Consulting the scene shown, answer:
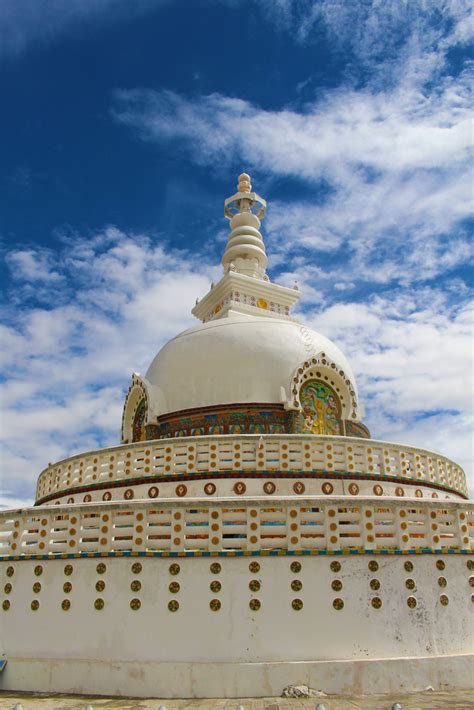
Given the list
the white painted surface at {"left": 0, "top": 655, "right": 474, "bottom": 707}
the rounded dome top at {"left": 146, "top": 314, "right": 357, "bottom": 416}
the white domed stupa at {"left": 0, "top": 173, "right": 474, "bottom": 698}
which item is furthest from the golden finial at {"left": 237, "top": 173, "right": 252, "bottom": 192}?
the white painted surface at {"left": 0, "top": 655, "right": 474, "bottom": 707}

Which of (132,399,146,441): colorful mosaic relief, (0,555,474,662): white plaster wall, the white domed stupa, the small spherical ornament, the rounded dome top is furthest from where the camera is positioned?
(132,399,146,441): colorful mosaic relief

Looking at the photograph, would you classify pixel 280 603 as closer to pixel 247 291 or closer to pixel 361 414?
pixel 361 414

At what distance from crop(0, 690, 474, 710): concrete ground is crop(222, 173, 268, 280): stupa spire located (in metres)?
14.8

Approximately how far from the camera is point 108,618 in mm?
7730

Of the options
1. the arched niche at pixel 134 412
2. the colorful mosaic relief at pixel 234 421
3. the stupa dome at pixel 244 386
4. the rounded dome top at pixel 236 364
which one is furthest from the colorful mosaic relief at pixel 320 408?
the arched niche at pixel 134 412

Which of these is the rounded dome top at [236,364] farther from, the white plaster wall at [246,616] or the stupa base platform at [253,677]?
the stupa base platform at [253,677]

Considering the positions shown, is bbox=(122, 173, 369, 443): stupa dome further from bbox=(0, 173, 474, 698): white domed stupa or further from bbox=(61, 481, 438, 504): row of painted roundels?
bbox=(0, 173, 474, 698): white domed stupa

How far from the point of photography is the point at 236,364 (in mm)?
14641

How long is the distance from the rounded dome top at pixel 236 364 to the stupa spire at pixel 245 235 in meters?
4.98

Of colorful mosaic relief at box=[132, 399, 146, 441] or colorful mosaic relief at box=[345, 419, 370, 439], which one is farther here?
colorful mosaic relief at box=[132, 399, 146, 441]

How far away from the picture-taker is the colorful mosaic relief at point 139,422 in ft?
51.4

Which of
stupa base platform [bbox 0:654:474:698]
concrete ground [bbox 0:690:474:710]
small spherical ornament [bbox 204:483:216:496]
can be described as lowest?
concrete ground [bbox 0:690:474:710]

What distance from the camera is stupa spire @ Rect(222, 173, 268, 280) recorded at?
834 inches

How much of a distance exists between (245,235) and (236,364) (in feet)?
29.2
